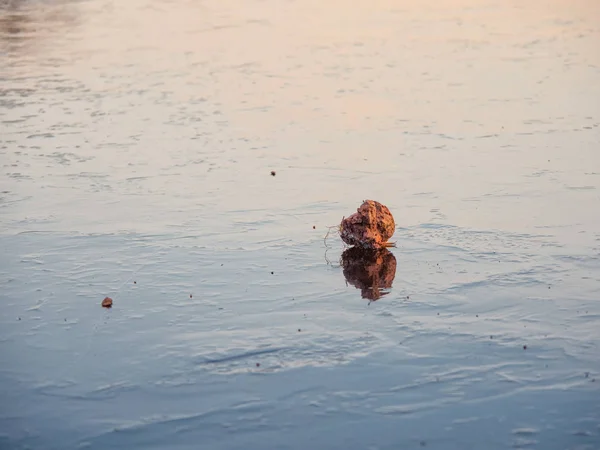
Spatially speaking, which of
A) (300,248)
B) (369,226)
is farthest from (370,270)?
(300,248)

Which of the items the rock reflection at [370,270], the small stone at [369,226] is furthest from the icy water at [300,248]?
the small stone at [369,226]

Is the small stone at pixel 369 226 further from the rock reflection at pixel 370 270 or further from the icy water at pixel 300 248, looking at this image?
the icy water at pixel 300 248

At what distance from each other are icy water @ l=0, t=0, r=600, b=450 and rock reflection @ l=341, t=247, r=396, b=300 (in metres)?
0.04

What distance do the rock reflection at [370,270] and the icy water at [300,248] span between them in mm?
36

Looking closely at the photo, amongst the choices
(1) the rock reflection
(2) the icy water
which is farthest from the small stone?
(2) the icy water

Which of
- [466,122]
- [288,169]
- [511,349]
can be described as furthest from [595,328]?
[466,122]

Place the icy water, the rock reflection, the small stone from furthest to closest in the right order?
the small stone
the rock reflection
the icy water

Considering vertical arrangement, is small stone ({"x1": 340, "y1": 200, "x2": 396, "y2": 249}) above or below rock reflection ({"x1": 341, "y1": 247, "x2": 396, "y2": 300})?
above

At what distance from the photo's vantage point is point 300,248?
31.3ft

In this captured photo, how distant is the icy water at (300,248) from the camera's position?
6574 mm

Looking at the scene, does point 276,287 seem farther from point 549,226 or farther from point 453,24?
point 453,24

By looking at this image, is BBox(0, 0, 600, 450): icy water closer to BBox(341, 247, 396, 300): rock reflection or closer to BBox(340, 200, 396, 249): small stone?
BBox(341, 247, 396, 300): rock reflection

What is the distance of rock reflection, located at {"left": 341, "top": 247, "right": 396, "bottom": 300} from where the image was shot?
28.2ft

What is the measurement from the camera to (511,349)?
7285 millimetres
